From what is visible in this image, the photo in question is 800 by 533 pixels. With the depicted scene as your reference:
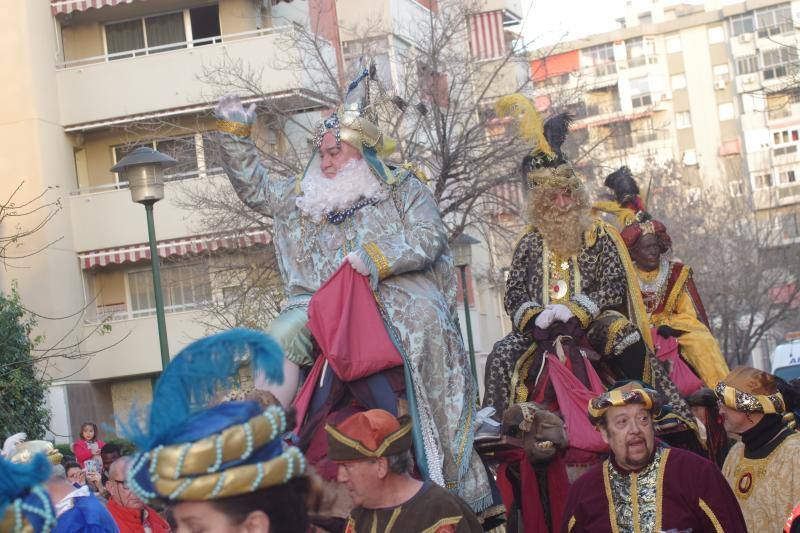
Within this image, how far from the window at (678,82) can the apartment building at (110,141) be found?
71266 mm

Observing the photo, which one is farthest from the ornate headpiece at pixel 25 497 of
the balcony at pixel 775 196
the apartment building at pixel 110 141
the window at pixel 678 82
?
the window at pixel 678 82

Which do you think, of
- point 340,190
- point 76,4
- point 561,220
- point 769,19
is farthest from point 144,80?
point 769,19

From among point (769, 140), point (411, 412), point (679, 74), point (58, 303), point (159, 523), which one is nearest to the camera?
point (411, 412)

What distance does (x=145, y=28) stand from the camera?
3397 cm

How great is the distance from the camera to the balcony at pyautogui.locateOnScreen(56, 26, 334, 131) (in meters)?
31.3

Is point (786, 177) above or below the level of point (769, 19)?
below

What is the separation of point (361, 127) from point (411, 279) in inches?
35.9

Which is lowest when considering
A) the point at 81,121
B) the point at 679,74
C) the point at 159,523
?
the point at 159,523

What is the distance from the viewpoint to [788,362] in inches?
934

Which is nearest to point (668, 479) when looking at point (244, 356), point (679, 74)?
point (244, 356)

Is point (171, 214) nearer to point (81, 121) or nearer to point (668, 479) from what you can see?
point (81, 121)

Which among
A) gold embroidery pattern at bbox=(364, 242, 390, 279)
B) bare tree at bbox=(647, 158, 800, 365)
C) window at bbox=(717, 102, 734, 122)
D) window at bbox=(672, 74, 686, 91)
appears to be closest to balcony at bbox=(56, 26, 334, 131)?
bare tree at bbox=(647, 158, 800, 365)

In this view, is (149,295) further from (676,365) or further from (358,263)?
(358,263)

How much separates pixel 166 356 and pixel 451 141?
9.69 meters
